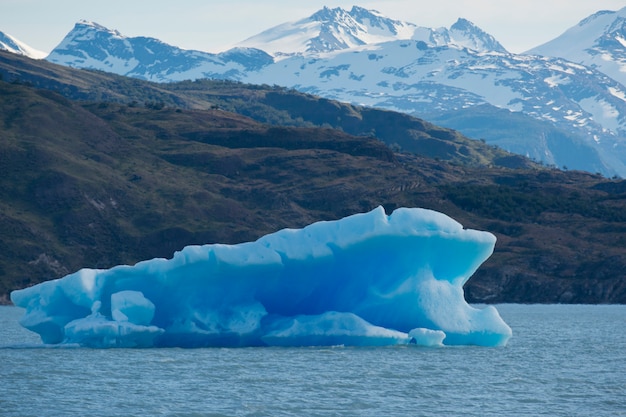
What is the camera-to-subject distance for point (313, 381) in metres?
46.7

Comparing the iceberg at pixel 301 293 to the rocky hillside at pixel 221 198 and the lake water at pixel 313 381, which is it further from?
the rocky hillside at pixel 221 198

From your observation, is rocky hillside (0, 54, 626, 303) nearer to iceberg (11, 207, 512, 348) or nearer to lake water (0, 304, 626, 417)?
iceberg (11, 207, 512, 348)

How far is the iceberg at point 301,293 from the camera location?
54.7 meters

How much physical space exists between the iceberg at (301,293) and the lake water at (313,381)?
1.06 meters

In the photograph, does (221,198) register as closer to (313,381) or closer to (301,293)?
(301,293)

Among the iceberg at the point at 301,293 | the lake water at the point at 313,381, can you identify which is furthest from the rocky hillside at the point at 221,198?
the lake water at the point at 313,381

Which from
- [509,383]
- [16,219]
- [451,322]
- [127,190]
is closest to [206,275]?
[451,322]

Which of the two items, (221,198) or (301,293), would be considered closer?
(301,293)

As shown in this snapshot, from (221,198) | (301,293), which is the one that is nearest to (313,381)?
(301,293)

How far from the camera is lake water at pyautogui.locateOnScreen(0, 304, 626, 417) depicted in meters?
40.6

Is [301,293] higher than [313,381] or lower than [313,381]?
higher

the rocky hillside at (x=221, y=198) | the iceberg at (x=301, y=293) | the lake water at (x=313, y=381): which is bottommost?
the lake water at (x=313, y=381)

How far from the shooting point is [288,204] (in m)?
149

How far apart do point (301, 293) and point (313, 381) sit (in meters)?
10.2
